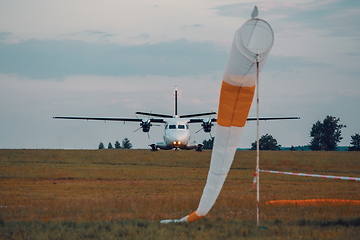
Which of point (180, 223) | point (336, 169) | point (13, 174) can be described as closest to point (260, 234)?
A: point (180, 223)

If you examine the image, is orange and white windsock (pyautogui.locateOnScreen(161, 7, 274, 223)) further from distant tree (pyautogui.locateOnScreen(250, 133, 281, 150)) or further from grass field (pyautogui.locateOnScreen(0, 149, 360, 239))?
distant tree (pyautogui.locateOnScreen(250, 133, 281, 150))

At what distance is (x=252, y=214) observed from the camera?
1390cm

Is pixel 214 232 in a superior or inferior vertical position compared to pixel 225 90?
inferior

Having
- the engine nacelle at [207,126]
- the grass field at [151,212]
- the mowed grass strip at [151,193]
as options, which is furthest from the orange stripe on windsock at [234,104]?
the engine nacelle at [207,126]

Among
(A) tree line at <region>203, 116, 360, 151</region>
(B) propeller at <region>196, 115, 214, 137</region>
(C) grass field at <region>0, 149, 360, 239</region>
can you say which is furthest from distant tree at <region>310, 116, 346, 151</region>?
(C) grass field at <region>0, 149, 360, 239</region>

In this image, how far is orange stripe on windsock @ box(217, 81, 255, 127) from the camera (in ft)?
34.1

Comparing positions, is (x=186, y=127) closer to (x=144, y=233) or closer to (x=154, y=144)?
(x=154, y=144)

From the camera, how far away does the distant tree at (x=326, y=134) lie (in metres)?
122

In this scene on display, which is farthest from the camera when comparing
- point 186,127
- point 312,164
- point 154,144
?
point 154,144

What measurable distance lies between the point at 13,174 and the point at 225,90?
77.2 ft

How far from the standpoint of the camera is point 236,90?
1036 cm

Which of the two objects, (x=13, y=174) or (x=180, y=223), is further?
(x=13, y=174)

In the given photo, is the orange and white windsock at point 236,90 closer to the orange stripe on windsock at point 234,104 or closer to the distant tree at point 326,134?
the orange stripe on windsock at point 234,104

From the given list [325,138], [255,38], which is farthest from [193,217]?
[325,138]
